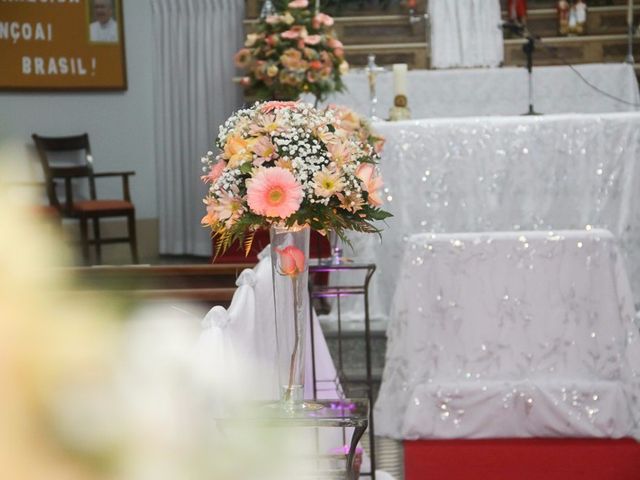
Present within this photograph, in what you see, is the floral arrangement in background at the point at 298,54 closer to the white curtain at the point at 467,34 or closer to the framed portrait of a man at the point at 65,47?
the white curtain at the point at 467,34

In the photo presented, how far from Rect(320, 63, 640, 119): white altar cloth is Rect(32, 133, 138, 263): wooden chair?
83.3 inches

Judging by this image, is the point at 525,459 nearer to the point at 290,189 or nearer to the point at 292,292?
the point at 292,292

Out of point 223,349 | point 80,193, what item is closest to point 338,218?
point 223,349

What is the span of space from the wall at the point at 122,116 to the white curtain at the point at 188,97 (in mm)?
98

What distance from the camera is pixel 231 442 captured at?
303mm

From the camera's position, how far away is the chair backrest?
293 inches

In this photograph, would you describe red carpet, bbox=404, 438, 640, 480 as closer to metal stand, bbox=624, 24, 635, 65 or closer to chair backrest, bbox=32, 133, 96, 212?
metal stand, bbox=624, 24, 635, 65

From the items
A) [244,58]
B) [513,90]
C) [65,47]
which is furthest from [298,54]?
[65,47]

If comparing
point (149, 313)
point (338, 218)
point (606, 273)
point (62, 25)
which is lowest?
point (606, 273)

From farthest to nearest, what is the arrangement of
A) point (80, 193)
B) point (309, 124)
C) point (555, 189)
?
1. point (80, 193)
2. point (555, 189)
3. point (309, 124)

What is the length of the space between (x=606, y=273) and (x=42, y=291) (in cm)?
377

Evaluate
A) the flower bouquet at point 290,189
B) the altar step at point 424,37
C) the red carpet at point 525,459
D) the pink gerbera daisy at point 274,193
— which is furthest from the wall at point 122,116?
the pink gerbera daisy at point 274,193

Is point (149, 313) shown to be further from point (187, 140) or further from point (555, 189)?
point (187, 140)

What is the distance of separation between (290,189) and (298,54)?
13.0 feet
